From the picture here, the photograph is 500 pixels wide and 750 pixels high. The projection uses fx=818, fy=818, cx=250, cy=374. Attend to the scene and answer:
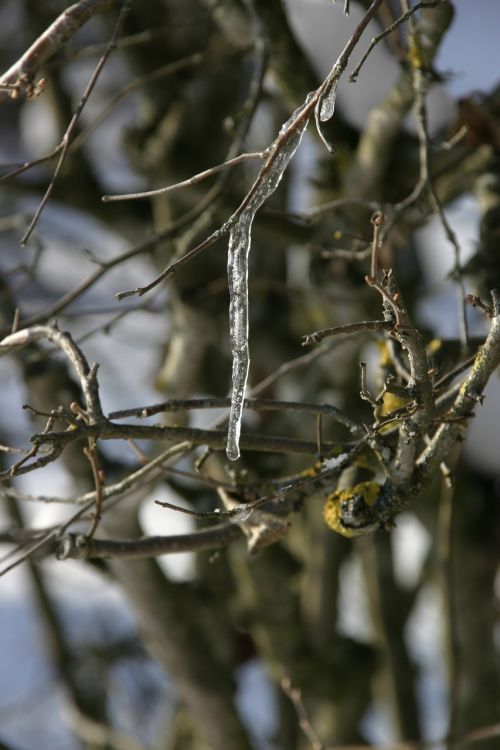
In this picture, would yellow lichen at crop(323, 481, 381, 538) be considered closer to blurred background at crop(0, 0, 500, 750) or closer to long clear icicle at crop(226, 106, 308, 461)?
blurred background at crop(0, 0, 500, 750)

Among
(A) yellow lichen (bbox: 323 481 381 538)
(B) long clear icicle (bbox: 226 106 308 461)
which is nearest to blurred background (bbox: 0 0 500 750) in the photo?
(A) yellow lichen (bbox: 323 481 381 538)

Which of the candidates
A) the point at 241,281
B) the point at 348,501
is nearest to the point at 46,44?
the point at 241,281

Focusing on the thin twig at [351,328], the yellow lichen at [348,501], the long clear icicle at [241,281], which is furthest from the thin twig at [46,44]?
the yellow lichen at [348,501]

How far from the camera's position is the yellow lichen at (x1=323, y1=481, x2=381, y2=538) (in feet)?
2.92

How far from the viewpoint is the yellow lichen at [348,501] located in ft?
2.92

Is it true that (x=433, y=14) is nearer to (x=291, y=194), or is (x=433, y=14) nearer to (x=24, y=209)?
(x=291, y=194)

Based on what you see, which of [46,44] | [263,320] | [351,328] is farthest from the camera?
[263,320]

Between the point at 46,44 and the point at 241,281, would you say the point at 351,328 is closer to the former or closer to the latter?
the point at 241,281

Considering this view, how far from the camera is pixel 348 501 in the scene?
0.89 metres

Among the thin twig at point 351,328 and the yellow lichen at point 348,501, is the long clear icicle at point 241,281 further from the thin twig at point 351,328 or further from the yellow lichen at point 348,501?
the yellow lichen at point 348,501

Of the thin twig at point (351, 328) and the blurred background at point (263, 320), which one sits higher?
the blurred background at point (263, 320)

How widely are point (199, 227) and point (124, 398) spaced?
180cm

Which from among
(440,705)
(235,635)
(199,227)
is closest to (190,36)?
(199,227)

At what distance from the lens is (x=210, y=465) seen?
66.9 inches
